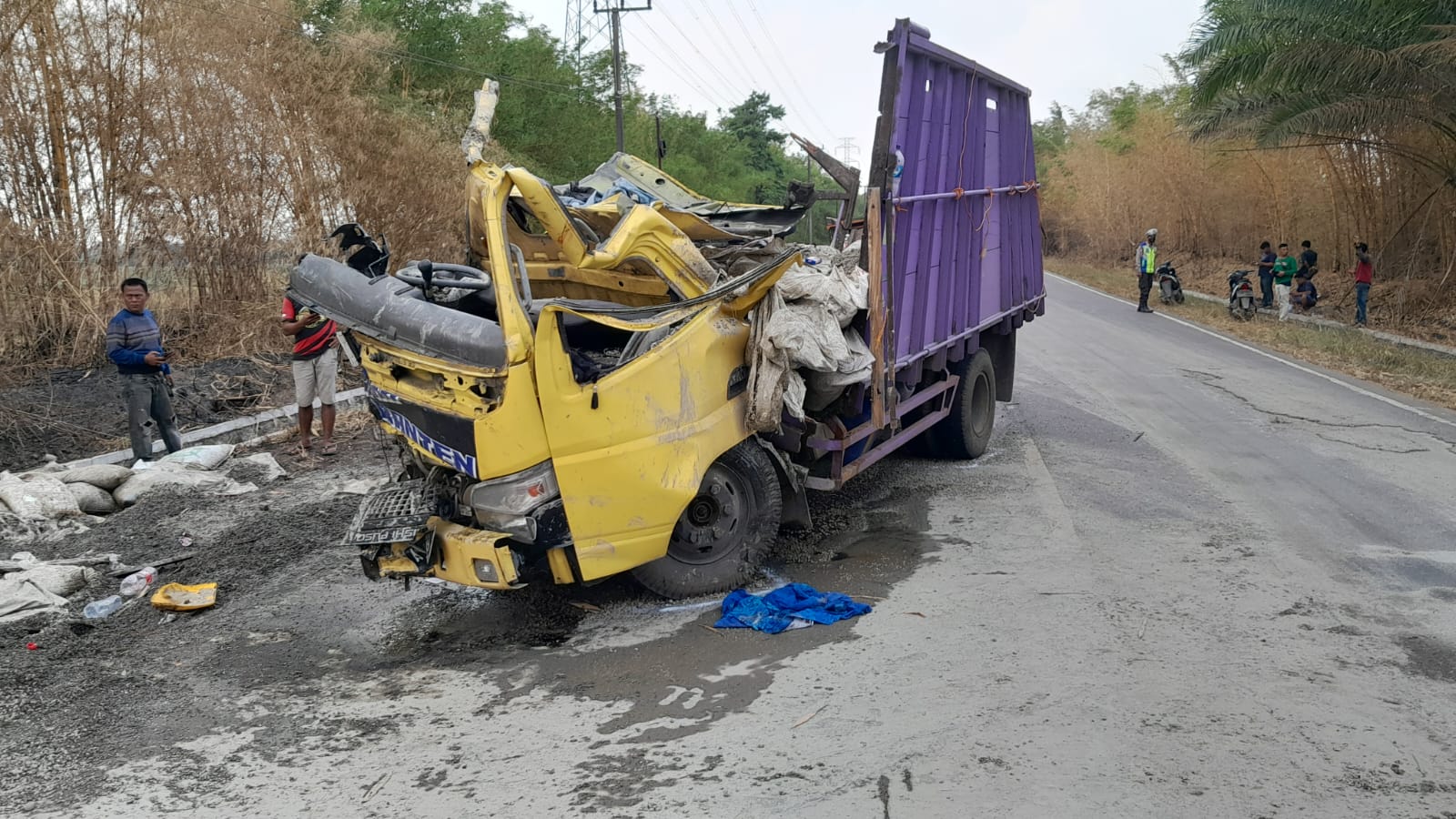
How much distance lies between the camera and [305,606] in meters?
5.97

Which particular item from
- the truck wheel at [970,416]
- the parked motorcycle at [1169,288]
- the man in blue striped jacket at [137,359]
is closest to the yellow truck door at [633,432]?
the truck wheel at [970,416]

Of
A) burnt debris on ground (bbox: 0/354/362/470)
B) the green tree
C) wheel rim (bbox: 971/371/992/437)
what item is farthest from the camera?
the green tree

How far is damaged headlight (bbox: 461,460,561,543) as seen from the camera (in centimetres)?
503

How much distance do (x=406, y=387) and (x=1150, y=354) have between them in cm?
1253

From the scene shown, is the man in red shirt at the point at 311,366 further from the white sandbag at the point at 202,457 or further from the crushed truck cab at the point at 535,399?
the crushed truck cab at the point at 535,399

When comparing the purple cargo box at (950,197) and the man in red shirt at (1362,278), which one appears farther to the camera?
the man in red shirt at (1362,278)

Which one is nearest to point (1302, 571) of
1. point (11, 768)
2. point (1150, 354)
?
point (11, 768)

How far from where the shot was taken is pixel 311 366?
31.0 ft

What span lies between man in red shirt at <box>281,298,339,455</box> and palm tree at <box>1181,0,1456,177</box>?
14.0 meters

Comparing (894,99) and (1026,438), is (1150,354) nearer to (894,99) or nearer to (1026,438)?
(1026,438)

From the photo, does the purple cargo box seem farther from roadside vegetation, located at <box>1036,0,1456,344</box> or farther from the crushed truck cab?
roadside vegetation, located at <box>1036,0,1456,344</box>

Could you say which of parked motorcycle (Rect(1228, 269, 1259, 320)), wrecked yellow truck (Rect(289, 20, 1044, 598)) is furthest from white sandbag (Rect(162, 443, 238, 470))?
parked motorcycle (Rect(1228, 269, 1259, 320))

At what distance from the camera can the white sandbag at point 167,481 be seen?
26.5 feet

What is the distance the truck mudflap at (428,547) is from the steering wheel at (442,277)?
1.01m
